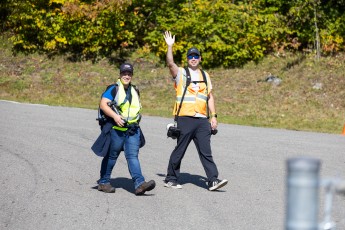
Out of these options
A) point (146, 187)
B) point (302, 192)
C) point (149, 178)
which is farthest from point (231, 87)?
point (302, 192)

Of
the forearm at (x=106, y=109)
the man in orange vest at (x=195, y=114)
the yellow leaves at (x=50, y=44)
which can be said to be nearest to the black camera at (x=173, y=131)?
the man in orange vest at (x=195, y=114)

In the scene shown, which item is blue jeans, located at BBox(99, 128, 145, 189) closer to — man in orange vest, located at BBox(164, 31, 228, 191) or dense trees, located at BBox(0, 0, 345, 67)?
man in orange vest, located at BBox(164, 31, 228, 191)

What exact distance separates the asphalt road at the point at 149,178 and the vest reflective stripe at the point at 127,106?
89cm

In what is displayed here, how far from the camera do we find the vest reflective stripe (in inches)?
378

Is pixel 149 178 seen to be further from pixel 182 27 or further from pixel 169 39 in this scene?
pixel 182 27

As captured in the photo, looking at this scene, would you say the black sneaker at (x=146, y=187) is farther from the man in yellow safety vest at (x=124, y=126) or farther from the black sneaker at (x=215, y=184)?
the black sneaker at (x=215, y=184)

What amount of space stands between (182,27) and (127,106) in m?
17.9

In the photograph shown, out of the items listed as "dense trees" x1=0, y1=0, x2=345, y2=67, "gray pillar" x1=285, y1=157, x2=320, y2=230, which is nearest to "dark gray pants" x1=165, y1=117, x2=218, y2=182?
"gray pillar" x1=285, y1=157, x2=320, y2=230

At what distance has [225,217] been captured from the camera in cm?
826

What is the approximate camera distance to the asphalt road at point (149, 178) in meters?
8.09

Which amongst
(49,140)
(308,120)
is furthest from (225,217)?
(308,120)

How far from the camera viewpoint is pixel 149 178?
11.0 metres

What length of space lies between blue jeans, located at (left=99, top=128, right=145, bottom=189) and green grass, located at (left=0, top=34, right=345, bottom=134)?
34.8 ft

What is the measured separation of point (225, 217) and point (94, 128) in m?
9.08
